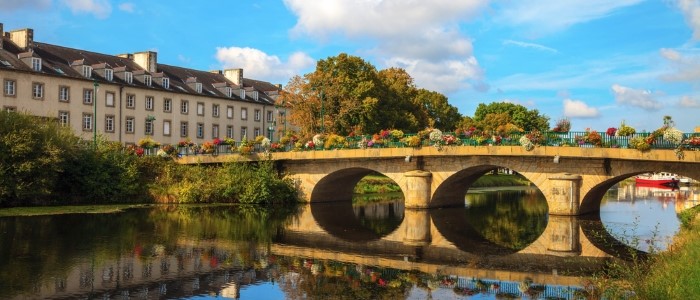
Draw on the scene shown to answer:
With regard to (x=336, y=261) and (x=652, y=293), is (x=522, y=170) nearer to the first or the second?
(x=336, y=261)

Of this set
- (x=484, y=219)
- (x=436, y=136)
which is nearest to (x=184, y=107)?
(x=436, y=136)

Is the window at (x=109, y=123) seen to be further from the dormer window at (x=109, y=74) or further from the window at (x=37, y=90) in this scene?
the window at (x=37, y=90)

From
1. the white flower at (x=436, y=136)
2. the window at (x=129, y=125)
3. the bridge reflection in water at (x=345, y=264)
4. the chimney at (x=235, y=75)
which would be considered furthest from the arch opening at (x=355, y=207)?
the chimney at (x=235, y=75)

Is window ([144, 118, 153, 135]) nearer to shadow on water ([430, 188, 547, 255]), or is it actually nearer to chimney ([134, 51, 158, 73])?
chimney ([134, 51, 158, 73])

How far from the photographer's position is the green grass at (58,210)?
103 ft

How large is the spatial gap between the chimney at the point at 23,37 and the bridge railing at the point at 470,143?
18199mm

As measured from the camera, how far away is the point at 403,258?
65.5 ft

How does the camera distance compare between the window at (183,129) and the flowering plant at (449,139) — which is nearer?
the flowering plant at (449,139)

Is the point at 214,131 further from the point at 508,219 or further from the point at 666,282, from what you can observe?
the point at 666,282

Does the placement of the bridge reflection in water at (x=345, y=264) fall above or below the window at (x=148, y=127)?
below

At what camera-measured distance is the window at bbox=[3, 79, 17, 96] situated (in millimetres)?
50375

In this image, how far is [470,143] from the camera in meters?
33.0

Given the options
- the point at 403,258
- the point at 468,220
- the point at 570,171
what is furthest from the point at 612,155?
the point at 403,258

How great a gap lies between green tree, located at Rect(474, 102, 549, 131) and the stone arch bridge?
4769 centimetres
